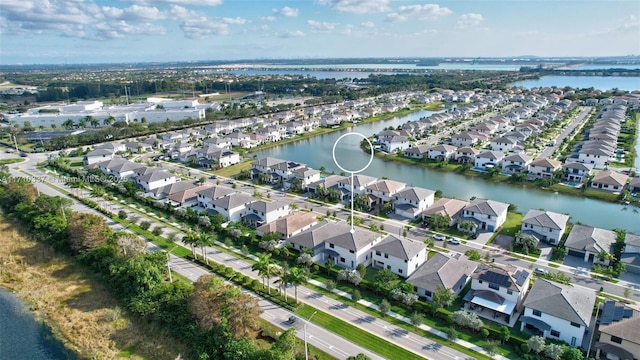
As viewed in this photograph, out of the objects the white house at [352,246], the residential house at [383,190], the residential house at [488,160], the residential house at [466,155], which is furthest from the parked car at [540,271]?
the residential house at [466,155]

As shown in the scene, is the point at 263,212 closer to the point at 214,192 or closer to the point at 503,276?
the point at 214,192

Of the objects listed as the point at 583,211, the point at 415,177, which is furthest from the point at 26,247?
the point at 583,211

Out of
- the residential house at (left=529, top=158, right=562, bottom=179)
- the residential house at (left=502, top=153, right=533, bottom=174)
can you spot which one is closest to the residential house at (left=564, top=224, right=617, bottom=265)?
the residential house at (left=529, top=158, right=562, bottom=179)

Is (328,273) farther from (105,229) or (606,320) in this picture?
(105,229)

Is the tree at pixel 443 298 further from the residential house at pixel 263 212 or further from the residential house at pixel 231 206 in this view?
the residential house at pixel 231 206

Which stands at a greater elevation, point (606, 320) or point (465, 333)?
point (606, 320)
